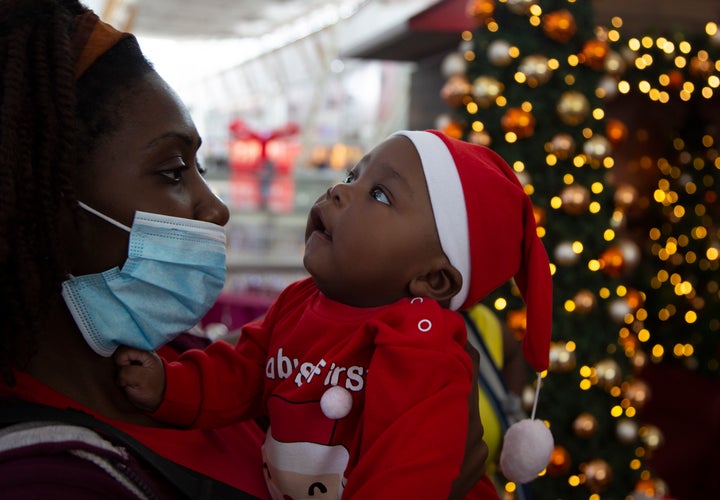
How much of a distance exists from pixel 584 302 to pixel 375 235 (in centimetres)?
238

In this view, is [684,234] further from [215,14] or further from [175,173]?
[215,14]

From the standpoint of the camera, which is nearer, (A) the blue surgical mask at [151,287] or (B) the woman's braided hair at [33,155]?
(B) the woman's braided hair at [33,155]

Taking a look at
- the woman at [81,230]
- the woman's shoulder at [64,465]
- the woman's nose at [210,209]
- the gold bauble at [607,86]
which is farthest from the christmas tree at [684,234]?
the woman's shoulder at [64,465]

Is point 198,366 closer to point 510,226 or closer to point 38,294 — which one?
point 38,294

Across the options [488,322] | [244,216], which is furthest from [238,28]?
[488,322]

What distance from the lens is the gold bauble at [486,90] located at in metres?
3.60

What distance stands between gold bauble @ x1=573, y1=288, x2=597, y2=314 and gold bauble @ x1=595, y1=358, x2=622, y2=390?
0.27 m

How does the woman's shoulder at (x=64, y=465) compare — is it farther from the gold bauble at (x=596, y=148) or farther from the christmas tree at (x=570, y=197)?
the gold bauble at (x=596, y=148)

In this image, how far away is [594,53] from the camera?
3.63 metres

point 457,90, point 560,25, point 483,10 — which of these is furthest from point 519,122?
point 483,10

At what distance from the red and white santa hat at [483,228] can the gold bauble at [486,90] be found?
7.13 ft

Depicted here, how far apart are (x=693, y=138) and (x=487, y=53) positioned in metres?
2.89

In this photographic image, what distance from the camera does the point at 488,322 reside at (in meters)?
2.42

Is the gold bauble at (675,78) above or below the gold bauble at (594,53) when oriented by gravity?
below
